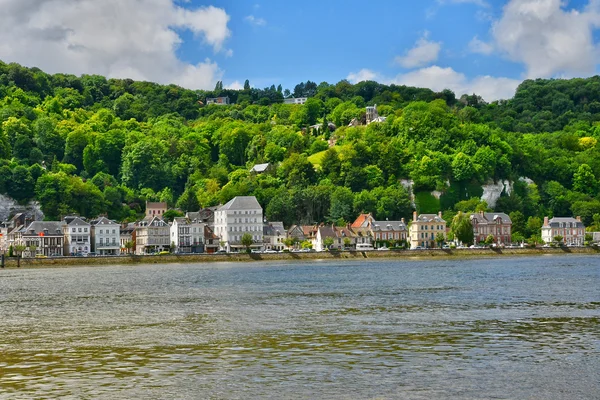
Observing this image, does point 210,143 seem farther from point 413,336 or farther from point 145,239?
point 413,336

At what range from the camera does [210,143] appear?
17812 cm

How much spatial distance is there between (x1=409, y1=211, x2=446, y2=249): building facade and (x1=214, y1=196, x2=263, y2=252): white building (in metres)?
20.7

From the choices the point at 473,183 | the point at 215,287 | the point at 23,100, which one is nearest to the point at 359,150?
the point at 473,183

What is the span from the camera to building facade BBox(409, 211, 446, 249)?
383 ft

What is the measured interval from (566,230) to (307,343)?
98.8 m

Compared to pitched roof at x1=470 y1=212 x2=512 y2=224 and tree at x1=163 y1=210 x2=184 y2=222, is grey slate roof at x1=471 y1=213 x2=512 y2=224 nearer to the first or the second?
pitched roof at x1=470 y1=212 x2=512 y2=224

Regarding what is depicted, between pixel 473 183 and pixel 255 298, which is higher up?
pixel 473 183

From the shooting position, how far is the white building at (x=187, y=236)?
114m

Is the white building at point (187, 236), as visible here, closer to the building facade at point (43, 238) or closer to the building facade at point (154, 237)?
the building facade at point (154, 237)

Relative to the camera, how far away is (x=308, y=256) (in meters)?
102

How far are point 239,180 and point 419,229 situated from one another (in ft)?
127

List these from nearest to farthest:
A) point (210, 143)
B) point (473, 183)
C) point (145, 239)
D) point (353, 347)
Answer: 1. point (353, 347)
2. point (145, 239)
3. point (473, 183)
4. point (210, 143)

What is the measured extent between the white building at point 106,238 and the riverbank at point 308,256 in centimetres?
1550

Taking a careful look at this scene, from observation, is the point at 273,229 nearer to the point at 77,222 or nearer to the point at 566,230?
the point at 77,222
